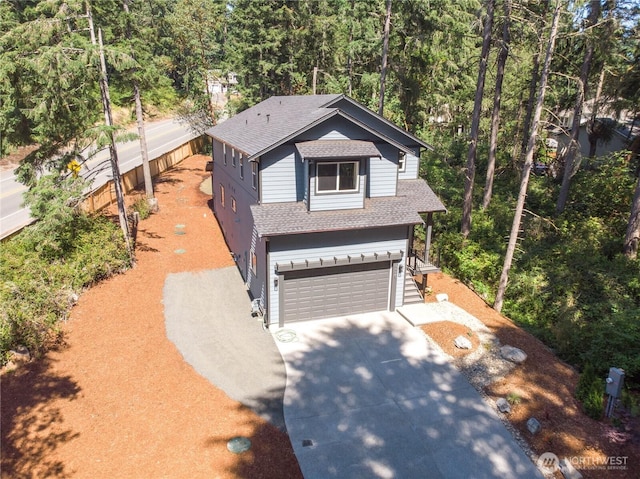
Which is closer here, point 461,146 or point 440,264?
point 440,264

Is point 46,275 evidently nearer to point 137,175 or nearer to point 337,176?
point 337,176

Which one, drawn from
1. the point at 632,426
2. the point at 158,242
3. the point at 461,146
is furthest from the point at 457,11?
the point at 632,426

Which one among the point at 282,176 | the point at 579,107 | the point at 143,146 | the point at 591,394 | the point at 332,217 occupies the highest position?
the point at 579,107

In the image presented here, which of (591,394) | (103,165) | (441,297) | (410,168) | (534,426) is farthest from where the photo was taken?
(103,165)

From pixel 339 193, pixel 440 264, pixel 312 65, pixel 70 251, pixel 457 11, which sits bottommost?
pixel 440 264

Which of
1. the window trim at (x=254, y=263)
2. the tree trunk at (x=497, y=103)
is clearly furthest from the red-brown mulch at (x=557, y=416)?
the tree trunk at (x=497, y=103)

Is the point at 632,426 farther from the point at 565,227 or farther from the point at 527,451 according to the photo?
the point at 565,227

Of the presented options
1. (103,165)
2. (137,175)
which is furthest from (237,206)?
(103,165)

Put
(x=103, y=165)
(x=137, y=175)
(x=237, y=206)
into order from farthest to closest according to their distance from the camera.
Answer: (x=103, y=165) → (x=137, y=175) → (x=237, y=206)
